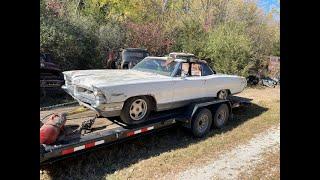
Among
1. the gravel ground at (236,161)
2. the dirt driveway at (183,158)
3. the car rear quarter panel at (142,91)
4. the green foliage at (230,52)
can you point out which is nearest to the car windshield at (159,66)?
the car rear quarter panel at (142,91)

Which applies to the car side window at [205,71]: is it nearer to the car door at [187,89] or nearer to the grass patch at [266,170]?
the car door at [187,89]

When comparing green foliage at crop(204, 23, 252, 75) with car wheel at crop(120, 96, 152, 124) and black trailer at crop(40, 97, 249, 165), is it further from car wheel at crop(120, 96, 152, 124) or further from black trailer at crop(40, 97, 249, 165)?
Answer: car wheel at crop(120, 96, 152, 124)

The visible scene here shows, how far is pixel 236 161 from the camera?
18.2ft

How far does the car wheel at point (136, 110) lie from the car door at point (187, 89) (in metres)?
0.81

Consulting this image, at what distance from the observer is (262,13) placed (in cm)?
3162

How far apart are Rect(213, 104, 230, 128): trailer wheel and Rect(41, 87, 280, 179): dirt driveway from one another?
0.56 feet

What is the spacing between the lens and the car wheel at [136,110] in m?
5.39

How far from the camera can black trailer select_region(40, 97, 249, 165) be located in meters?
4.39

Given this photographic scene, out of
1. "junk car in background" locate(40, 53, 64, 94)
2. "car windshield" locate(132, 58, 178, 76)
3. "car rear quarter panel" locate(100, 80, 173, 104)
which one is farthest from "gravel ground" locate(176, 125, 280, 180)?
"junk car in background" locate(40, 53, 64, 94)

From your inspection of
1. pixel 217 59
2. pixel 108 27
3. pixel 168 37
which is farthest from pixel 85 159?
pixel 168 37

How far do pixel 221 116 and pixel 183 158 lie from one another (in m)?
2.30

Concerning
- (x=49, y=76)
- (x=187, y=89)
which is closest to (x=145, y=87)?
(x=187, y=89)
